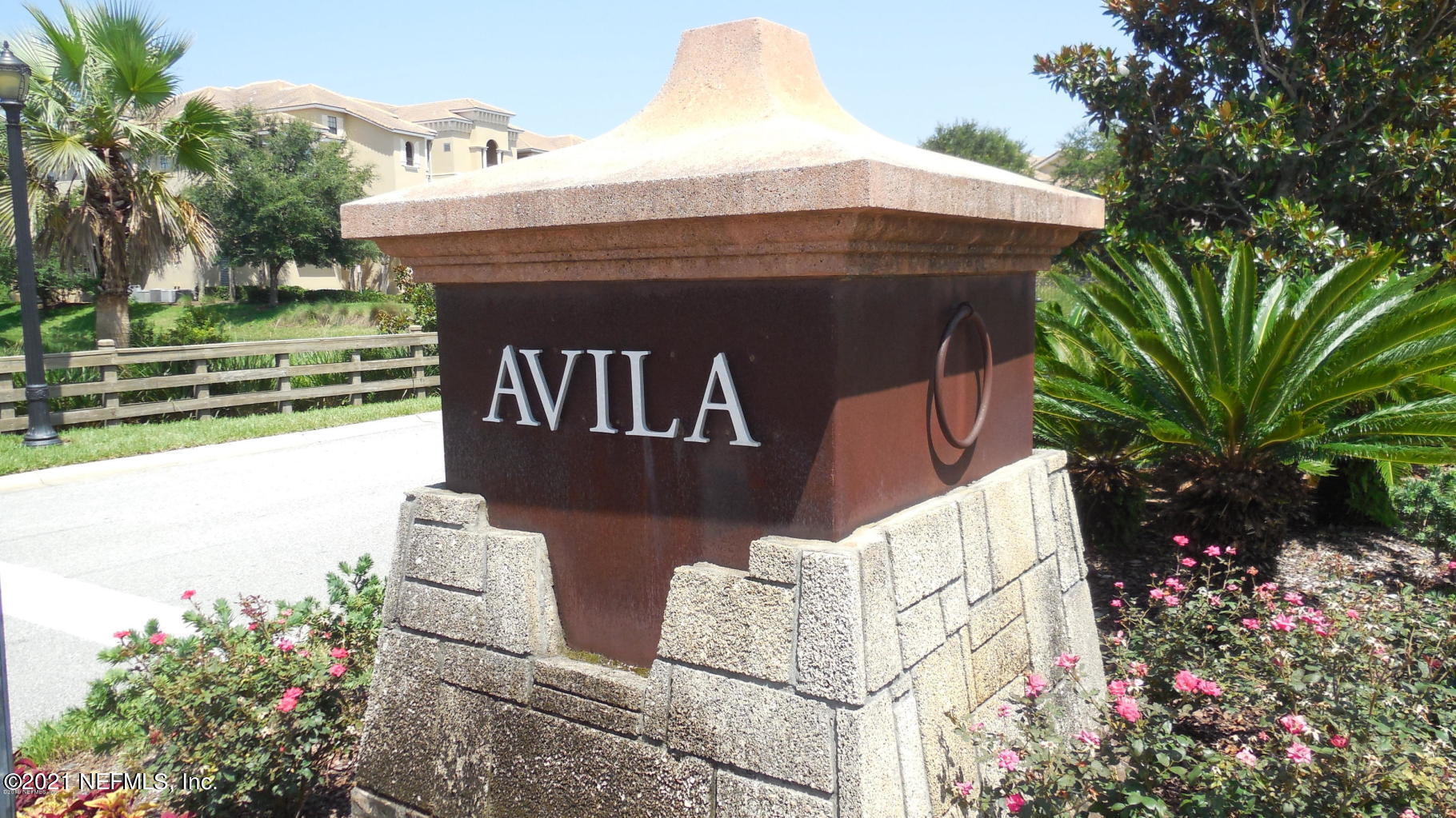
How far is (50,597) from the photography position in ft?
20.1

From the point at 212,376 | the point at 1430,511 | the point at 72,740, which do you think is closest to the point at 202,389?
the point at 212,376

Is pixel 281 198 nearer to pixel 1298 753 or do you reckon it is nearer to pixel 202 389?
pixel 202 389

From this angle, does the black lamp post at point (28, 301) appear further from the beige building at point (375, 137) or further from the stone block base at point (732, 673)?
the beige building at point (375, 137)

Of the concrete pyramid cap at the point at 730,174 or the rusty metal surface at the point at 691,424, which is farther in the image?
the rusty metal surface at the point at 691,424

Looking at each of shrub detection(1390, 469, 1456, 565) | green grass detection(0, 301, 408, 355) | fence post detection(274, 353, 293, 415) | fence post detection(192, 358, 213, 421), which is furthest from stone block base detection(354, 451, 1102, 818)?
green grass detection(0, 301, 408, 355)

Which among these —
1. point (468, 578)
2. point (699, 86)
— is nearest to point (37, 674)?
point (468, 578)

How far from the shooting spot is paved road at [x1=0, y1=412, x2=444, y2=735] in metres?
5.45

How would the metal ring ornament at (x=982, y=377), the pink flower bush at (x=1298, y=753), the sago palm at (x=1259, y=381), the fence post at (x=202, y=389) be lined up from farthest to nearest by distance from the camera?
the fence post at (x=202, y=389)
the sago palm at (x=1259, y=381)
the metal ring ornament at (x=982, y=377)
the pink flower bush at (x=1298, y=753)

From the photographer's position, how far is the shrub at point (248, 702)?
311cm

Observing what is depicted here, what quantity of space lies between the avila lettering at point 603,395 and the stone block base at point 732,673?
324 mm

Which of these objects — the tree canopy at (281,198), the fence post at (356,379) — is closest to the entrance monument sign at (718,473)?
the fence post at (356,379)

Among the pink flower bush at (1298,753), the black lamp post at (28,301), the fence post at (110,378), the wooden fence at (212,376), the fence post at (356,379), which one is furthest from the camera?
the fence post at (356,379)

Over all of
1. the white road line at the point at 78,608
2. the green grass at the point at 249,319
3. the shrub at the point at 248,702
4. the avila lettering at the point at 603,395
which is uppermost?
the avila lettering at the point at 603,395

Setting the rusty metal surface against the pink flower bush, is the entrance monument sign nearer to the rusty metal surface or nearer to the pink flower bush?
the rusty metal surface
